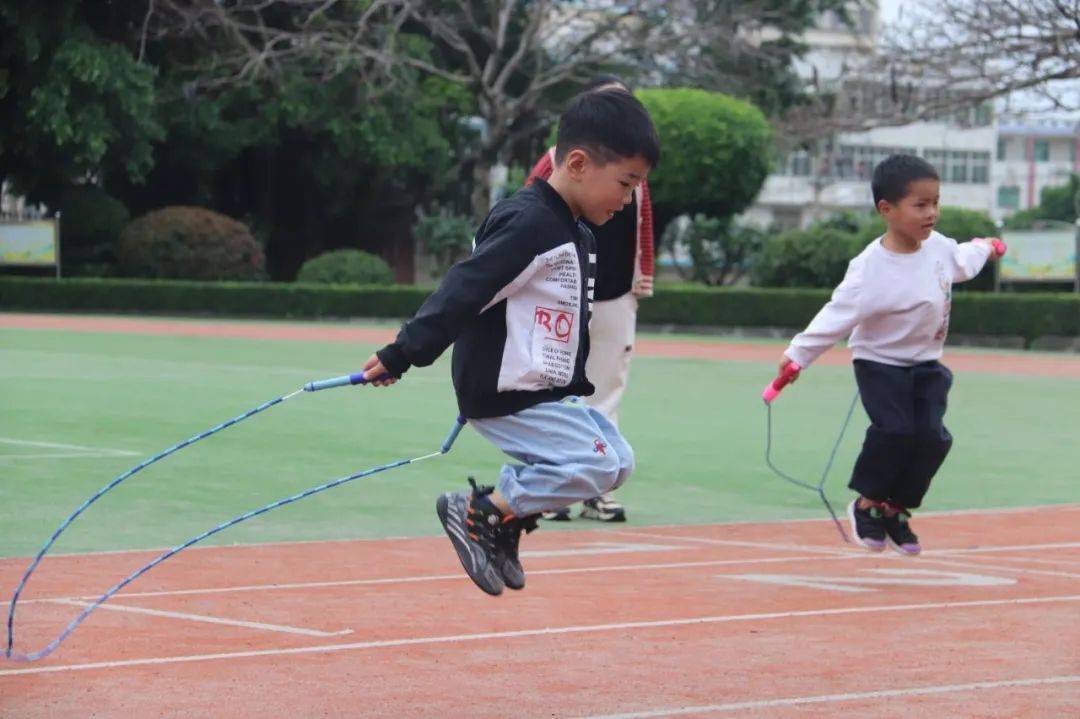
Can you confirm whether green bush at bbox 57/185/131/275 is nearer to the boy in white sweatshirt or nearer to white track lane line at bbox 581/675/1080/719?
the boy in white sweatshirt

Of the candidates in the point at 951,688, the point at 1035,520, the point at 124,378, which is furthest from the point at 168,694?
the point at 124,378

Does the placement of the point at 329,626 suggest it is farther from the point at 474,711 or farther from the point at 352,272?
the point at 352,272

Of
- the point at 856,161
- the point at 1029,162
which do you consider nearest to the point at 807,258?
the point at 856,161

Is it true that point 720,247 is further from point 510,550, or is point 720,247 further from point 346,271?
point 510,550

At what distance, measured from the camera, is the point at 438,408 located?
1527 cm

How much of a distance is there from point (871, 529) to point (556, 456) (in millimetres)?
2978

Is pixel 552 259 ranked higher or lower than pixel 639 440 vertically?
higher

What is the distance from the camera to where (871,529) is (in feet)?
26.6

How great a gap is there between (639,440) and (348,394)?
3.54 metres

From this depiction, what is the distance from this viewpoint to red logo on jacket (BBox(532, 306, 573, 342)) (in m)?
5.46

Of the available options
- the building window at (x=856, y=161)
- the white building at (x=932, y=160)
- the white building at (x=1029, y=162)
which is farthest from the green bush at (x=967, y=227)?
the white building at (x=1029, y=162)

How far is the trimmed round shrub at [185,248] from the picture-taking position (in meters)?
37.7

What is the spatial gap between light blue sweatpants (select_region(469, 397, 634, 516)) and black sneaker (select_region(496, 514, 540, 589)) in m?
0.04

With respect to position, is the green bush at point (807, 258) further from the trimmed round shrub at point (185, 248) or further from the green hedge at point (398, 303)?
the trimmed round shrub at point (185, 248)
